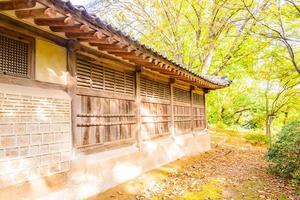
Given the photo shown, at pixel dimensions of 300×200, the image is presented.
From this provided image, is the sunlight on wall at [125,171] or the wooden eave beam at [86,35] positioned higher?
the wooden eave beam at [86,35]

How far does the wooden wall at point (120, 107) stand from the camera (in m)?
5.64

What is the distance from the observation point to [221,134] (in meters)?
20.8

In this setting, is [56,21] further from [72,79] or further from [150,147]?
[150,147]

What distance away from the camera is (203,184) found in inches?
291

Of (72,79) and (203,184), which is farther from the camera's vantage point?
(203,184)

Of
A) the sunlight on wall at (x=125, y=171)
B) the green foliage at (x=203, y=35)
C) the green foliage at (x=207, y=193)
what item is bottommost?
the green foliage at (x=207, y=193)

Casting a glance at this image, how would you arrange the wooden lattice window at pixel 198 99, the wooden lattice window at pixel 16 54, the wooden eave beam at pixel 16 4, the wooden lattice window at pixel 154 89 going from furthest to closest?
the wooden lattice window at pixel 198 99
the wooden lattice window at pixel 154 89
the wooden lattice window at pixel 16 54
the wooden eave beam at pixel 16 4

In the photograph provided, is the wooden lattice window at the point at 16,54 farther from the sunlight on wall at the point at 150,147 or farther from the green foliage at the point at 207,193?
the sunlight on wall at the point at 150,147

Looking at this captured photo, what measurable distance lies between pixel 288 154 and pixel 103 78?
5.75 metres

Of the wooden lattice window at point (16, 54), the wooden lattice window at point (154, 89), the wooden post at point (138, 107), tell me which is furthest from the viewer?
the wooden lattice window at point (154, 89)

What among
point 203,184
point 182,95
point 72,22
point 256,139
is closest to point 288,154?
point 203,184

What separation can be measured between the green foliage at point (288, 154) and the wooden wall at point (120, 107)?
353 centimetres

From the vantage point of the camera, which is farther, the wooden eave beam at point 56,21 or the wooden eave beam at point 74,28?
the wooden eave beam at point 74,28

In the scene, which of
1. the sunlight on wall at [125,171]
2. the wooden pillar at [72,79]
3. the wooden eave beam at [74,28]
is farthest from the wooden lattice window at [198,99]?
the wooden eave beam at [74,28]
